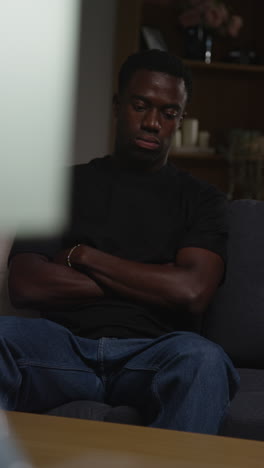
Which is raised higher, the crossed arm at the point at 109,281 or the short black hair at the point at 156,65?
the short black hair at the point at 156,65

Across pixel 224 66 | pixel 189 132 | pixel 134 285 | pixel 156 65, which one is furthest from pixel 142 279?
pixel 224 66

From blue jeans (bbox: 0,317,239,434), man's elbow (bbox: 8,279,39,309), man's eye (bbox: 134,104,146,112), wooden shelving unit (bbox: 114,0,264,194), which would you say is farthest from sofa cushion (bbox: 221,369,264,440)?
wooden shelving unit (bbox: 114,0,264,194)

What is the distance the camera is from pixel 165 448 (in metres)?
0.66

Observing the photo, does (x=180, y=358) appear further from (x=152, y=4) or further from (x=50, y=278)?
(x=152, y=4)

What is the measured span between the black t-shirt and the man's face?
0.13 ft

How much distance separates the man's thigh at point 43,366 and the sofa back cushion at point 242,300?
37 centimetres

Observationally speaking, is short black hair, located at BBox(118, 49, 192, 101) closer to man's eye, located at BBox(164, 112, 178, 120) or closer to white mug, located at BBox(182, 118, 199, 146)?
man's eye, located at BBox(164, 112, 178, 120)

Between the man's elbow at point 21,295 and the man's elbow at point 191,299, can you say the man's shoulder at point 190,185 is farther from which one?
the man's elbow at point 21,295

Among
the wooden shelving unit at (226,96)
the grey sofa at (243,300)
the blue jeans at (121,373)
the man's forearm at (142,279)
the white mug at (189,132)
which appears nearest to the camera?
the blue jeans at (121,373)

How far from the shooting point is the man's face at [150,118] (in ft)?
4.69

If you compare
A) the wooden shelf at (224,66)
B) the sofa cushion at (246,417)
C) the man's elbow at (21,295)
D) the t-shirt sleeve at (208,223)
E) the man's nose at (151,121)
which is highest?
the wooden shelf at (224,66)

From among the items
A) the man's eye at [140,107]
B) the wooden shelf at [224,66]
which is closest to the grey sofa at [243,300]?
the man's eye at [140,107]

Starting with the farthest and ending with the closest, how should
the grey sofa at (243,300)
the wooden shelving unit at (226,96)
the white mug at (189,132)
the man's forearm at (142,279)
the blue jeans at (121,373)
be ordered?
the wooden shelving unit at (226,96) < the white mug at (189,132) < the grey sofa at (243,300) < the man's forearm at (142,279) < the blue jeans at (121,373)

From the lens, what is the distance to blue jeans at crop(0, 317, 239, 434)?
1024 mm
